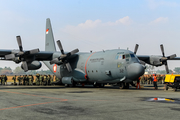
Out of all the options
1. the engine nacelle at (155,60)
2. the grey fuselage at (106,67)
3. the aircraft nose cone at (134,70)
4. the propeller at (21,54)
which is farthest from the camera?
the engine nacelle at (155,60)

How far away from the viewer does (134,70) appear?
19.5 m

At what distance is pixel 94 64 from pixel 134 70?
543 centimetres

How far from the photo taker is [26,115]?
7.53 meters

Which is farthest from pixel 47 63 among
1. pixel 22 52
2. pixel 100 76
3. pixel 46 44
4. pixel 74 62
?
pixel 100 76

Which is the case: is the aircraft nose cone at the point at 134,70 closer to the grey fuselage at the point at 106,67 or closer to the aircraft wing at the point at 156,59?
the grey fuselage at the point at 106,67

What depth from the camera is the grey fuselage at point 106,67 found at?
2002cm

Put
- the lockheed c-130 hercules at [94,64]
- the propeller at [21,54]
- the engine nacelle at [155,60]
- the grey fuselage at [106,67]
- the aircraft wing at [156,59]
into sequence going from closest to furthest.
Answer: the grey fuselage at [106,67] < the lockheed c-130 hercules at [94,64] < the propeller at [21,54] < the aircraft wing at [156,59] < the engine nacelle at [155,60]

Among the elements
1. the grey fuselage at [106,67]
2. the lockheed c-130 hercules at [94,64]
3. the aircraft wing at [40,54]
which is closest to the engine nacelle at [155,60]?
the lockheed c-130 hercules at [94,64]

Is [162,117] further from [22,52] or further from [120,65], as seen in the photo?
[22,52]

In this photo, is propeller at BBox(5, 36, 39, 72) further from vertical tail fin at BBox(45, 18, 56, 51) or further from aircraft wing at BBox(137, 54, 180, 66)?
aircraft wing at BBox(137, 54, 180, 66)

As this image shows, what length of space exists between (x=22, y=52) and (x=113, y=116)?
59.4ft

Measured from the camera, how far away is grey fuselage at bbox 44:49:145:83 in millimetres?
20016

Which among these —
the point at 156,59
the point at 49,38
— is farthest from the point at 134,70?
the point at 49,38

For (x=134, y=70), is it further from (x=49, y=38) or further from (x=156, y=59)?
(x=49, y=38)
